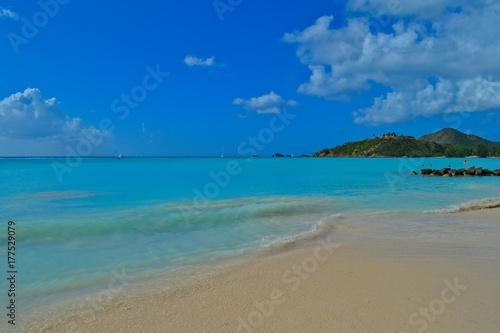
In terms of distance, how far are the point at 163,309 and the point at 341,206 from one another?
46.8 ft

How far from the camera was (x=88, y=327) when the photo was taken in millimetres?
5027

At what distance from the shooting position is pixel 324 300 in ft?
18.5

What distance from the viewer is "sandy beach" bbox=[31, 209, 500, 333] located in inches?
192

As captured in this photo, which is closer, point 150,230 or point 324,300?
point 324,300

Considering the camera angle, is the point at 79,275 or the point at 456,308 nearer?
the point at 456,308

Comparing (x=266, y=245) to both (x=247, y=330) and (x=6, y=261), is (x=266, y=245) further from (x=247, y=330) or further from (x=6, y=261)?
(x=6, y=261)

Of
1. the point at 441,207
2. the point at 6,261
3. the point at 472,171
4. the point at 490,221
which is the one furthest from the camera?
the point at 472,171

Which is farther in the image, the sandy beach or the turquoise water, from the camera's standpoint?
the turquoise water

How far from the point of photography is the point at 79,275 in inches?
297

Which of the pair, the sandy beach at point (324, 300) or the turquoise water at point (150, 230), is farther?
the turquoise water at point (150, 230)

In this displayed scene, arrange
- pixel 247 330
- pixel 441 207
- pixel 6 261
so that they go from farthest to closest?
pixel 441 207 < pixel 6 261 < pixel 247 330

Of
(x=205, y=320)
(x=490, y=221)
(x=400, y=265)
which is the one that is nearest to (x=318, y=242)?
(x=400, y=265)

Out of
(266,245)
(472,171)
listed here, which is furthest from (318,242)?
(472,171)

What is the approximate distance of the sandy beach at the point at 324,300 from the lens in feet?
16.0
